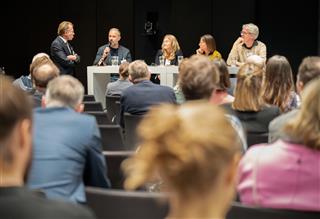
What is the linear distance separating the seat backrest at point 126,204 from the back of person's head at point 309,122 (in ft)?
1.92

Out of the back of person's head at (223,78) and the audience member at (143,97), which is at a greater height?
the back of person's head at (223,78)

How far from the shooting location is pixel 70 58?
968cm

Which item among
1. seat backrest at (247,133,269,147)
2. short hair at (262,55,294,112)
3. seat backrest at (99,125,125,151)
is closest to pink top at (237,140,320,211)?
seat backrest at (247,133,269,147)

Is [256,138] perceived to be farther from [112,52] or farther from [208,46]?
[112,52]

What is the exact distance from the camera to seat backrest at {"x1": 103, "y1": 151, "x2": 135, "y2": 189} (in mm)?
3502

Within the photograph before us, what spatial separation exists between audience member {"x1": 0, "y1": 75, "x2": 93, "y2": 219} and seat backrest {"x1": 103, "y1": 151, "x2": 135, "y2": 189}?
5.10ft

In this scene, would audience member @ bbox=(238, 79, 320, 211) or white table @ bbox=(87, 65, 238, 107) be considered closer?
audience member @ bbox=(238, 79, 320, 211)

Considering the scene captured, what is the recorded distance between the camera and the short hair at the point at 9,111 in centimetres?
184

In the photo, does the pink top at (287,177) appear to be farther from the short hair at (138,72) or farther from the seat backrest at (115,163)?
the short hair at (138,72)

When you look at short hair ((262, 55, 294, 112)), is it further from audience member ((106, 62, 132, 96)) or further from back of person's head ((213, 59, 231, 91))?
audience member ((106, 62, 132, 96))

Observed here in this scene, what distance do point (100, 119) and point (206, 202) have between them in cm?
428

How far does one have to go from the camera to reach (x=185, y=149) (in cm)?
139

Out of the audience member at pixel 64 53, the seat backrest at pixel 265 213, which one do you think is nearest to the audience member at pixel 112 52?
the audience member at pixel 64 53

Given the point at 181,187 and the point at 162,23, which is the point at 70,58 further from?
the point at 181,187
